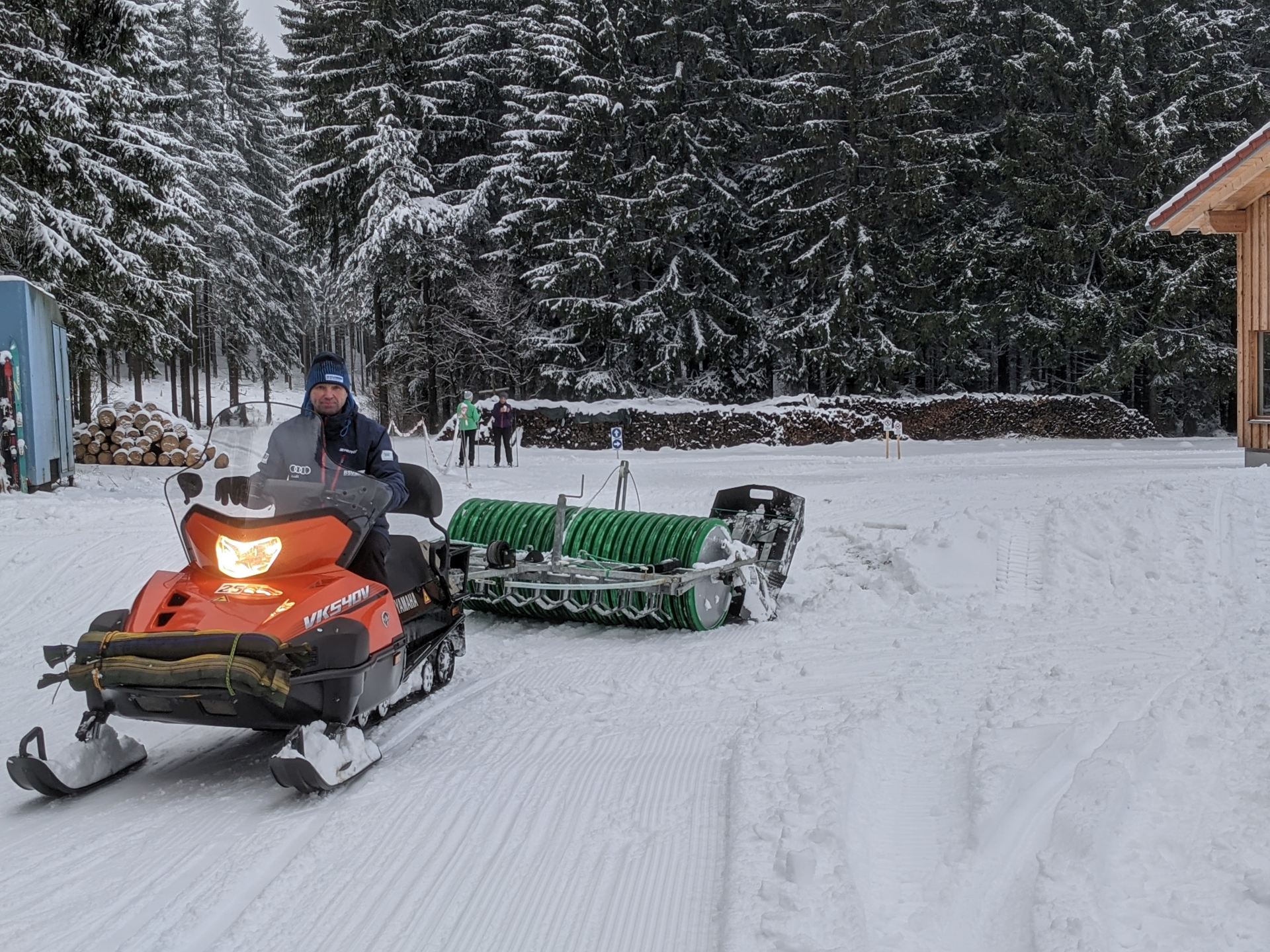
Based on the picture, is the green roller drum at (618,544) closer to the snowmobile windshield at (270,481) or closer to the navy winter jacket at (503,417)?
the snowmobile windshield at (270,481)

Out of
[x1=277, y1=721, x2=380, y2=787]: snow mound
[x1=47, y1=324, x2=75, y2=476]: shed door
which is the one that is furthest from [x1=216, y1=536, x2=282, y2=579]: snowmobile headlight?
[x1=47, y1=324, x2=75, y2=476]: shed door

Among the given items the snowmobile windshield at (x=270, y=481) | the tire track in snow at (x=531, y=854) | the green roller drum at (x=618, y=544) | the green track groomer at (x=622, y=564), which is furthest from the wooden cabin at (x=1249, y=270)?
the snowmobile windshield at (x=270, y=481)

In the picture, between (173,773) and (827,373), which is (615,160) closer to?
(827,373)

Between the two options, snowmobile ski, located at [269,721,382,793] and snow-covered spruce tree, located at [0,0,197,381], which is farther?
snow-covered spruce tree, located at [0,0,197,381]

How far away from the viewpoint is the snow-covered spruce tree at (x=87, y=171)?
17859 mm

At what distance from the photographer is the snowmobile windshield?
4.86 m

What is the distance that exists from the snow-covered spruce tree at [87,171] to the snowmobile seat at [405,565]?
48.4ft

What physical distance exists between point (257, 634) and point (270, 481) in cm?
92

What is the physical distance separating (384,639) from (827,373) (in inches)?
1101

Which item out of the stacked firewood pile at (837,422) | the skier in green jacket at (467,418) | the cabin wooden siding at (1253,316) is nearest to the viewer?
the cabin wooden siding at (1253,316)

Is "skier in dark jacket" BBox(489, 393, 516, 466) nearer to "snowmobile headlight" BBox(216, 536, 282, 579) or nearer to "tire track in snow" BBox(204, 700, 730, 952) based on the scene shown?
"tire track in snow" BBox(204, 700, 730, 952)

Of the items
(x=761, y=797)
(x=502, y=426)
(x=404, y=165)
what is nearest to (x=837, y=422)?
(x=502, y=426)

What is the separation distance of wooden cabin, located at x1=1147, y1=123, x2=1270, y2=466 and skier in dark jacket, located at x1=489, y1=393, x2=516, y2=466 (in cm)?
1225

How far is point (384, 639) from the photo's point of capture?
5.02 metres
